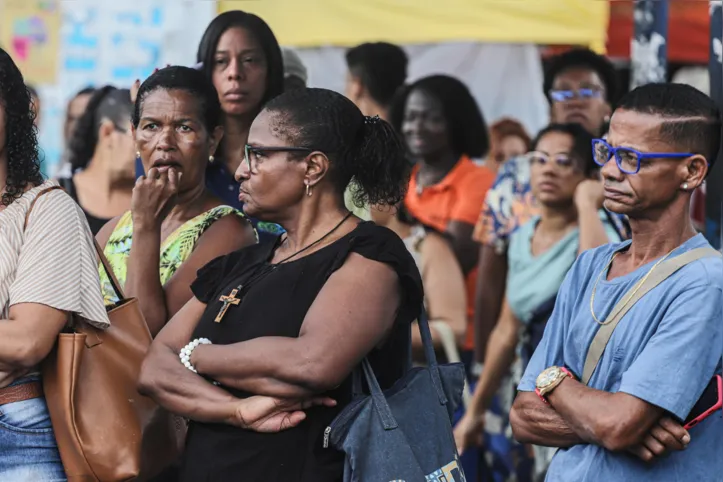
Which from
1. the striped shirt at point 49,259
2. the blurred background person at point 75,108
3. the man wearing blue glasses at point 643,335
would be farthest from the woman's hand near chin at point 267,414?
the blurred background person at point 75,108

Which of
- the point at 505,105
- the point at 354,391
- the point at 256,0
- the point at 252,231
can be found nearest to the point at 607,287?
the point at 354,391

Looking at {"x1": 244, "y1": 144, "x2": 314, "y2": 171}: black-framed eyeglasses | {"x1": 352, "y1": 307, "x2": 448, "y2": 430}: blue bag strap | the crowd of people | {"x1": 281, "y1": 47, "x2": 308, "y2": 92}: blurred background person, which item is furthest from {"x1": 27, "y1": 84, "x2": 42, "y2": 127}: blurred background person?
{"x1": 352, "y1": 307, "x2": 448, "y2": 430}: blue bag strap

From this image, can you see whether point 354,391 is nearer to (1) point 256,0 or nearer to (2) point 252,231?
(2) point 252,231

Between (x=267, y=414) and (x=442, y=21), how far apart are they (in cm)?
458

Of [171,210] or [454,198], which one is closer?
[171,210]

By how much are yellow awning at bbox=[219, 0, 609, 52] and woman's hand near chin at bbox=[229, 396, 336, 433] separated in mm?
4020

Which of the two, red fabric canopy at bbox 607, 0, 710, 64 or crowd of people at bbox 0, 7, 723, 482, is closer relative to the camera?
crowd of people at bbox 0, 7, 723, 482

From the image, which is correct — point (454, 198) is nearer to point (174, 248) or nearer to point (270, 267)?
point (174, 248)

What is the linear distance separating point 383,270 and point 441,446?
551mm

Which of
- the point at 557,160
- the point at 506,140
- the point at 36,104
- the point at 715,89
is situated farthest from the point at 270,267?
the point at 506,140

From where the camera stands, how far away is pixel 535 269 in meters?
6.14

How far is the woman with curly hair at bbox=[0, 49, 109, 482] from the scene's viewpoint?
3660 millimetres

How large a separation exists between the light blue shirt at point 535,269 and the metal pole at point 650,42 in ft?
2.24

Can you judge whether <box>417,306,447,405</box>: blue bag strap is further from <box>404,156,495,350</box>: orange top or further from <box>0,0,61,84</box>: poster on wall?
<box>0,0,61,84</box>: poster on wall
